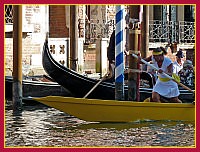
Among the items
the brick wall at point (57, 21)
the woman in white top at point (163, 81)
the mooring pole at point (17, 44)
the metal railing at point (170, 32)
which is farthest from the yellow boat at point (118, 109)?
the metal railing at point (170, 32)

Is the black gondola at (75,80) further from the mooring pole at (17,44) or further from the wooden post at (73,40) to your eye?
the wooden post at (73,40)

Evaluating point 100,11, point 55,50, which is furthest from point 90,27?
point 55,50

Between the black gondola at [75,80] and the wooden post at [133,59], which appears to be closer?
the wooden post at [133,59]

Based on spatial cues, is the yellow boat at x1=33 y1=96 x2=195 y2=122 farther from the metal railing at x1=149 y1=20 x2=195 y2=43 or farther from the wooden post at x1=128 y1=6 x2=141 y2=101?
the metal railing at x1=149 y1=20 x2=195 y2=43

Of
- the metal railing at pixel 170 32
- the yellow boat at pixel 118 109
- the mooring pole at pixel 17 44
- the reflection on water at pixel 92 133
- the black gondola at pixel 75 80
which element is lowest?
the reflection on water at pixel 92 133

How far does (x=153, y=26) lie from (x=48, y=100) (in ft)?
33.0

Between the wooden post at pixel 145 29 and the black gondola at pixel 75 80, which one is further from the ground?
the wooden post at pixel 145 29

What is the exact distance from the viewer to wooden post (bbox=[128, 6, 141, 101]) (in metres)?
8.30

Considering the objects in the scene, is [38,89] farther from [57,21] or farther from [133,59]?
[57,21]

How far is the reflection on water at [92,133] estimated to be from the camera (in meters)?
6.75

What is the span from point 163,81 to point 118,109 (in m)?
0.65

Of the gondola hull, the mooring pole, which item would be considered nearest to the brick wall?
the gondola hull

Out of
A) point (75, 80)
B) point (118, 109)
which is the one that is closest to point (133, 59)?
point (118, 109)

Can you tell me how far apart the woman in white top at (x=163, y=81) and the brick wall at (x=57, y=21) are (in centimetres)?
863
